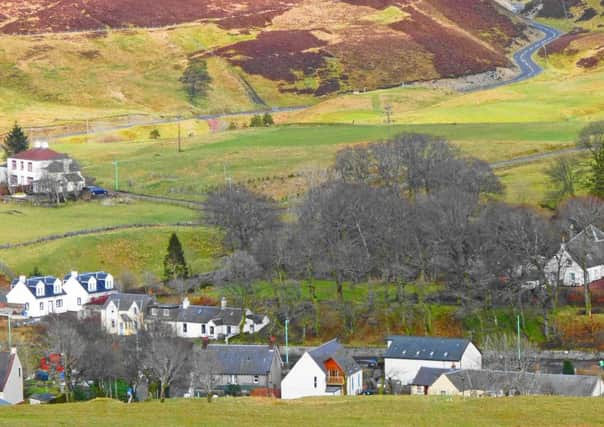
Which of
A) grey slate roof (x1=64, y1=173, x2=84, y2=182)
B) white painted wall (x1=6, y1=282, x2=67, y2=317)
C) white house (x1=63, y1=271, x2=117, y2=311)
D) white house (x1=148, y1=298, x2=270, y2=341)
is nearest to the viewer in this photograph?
white house (x1=148, y1=298, x2=270, y2=341)

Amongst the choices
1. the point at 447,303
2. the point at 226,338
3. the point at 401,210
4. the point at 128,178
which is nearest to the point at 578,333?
the point at 447,303

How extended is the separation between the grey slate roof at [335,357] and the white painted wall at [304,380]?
40 cm

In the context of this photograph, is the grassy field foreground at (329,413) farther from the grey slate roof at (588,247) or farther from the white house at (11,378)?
the grey slate roof at (588,247)

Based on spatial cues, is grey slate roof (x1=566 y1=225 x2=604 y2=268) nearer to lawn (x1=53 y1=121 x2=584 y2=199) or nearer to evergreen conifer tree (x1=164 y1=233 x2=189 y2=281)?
evergreen conifer tree (x1=164 y1=233 x2=189 y2=281)

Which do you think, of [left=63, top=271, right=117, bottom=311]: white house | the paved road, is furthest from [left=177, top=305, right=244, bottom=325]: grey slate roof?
the paved road

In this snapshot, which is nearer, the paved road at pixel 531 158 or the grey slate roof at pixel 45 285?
the grey slate roof at pixel 45 285

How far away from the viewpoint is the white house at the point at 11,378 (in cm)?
5878

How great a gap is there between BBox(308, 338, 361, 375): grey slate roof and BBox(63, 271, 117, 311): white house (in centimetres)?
2253

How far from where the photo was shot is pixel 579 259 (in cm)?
7400

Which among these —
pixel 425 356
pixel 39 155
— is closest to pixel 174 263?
pixel 425 356

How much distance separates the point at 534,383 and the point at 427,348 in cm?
1050

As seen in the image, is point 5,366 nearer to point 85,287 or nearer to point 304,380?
point 304,380

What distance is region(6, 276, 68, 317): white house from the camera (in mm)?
78438

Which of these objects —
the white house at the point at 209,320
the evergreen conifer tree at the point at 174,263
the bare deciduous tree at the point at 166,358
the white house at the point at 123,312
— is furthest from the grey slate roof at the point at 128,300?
the bare deciduous tree at the point at 166,358
